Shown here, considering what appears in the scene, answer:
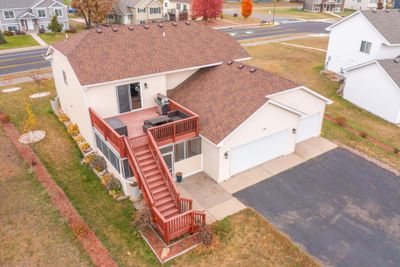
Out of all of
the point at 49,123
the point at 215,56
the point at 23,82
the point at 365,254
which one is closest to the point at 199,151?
the point at 215,56

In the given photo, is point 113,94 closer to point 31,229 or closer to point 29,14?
point 31,229

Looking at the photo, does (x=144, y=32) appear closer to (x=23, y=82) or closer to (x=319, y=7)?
(x=23, y=82)

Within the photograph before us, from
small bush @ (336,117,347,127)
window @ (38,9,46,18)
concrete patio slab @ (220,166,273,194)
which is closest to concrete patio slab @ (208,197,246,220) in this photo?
concrete patio slab @ (220,166,273,194)

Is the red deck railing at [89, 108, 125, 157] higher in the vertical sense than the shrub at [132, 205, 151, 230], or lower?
higher

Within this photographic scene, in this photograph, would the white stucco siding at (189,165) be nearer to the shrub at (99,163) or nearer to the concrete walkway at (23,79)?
the shrub at (99,163)

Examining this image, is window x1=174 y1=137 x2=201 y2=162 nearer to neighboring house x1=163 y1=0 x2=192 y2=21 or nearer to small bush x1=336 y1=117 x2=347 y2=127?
small bush x1=336 y1=117 x2=347 y2=127
